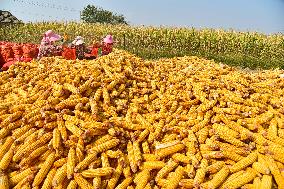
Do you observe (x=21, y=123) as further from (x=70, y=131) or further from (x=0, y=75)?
(x=0, y=75)

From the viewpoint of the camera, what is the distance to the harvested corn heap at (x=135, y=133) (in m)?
3.47

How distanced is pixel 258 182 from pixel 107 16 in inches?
3259

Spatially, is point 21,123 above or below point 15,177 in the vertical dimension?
above

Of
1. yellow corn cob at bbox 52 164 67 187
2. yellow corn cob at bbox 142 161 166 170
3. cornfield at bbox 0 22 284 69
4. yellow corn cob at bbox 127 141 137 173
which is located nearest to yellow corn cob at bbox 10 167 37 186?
yellow corn cob at bbox 52 164 67 187

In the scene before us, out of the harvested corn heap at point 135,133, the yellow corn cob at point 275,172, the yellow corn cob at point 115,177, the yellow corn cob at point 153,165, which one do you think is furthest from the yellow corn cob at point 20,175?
the yellow corn cob at point 275,172

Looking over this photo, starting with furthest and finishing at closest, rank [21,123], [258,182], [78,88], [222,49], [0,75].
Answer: [222,49], [0,75], [78,88], [21,123], [258,182]

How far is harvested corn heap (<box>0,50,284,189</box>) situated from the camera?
3475mm

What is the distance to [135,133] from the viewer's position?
152 inches

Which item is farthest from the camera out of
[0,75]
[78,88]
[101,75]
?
[0,75]

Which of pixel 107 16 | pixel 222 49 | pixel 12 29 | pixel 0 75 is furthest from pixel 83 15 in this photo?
pixel 0 75

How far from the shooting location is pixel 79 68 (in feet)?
16.0

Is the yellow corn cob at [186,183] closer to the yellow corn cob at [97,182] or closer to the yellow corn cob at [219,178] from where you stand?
the yellow corn cob at [219,178]

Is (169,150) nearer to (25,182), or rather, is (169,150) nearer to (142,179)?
(142,179)

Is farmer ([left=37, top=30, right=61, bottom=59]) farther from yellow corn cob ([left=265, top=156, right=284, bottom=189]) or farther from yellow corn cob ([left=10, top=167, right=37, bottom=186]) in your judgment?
yellow corn cob ([left=265, top=156, right=284, bottom=189])
